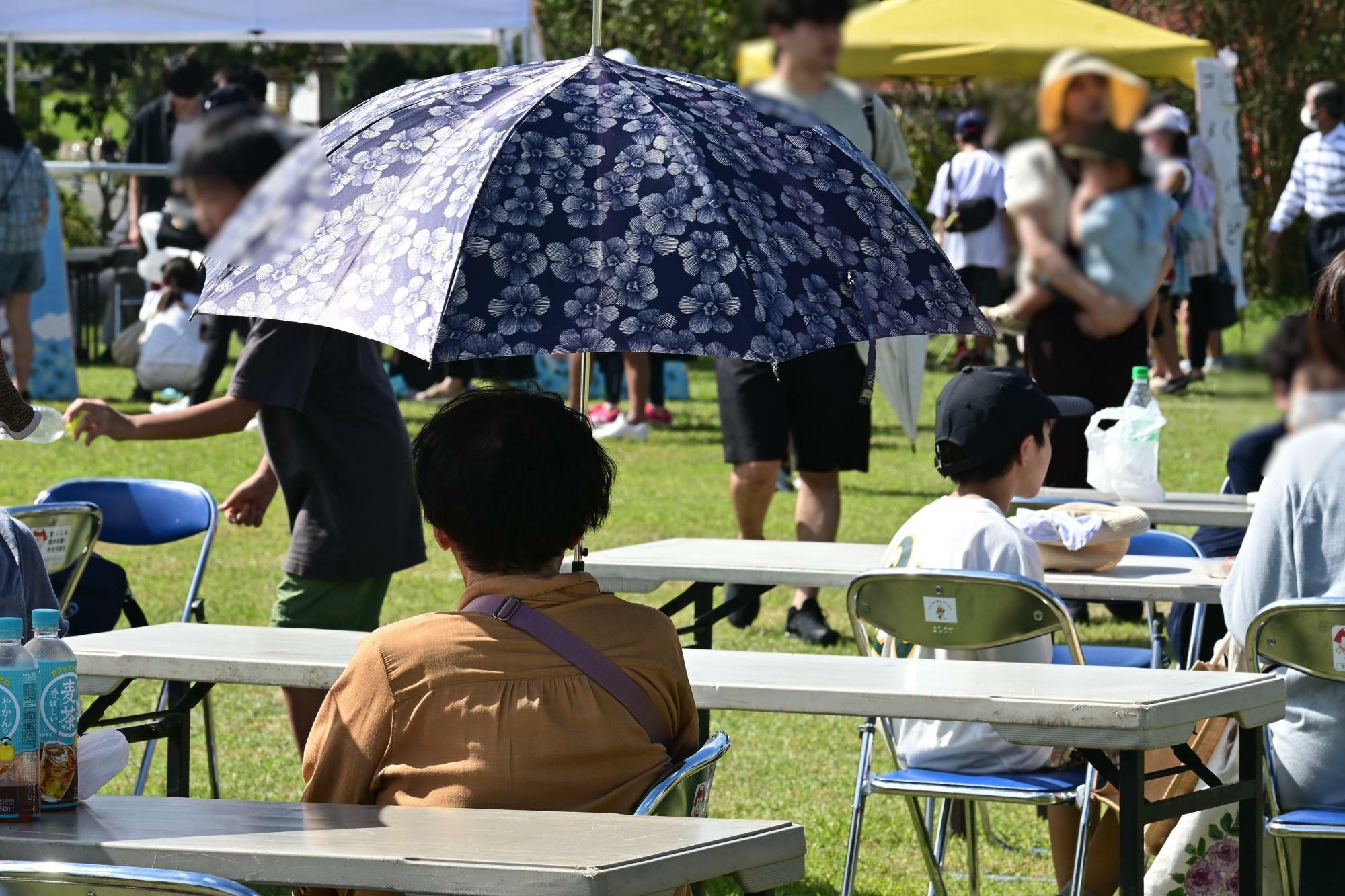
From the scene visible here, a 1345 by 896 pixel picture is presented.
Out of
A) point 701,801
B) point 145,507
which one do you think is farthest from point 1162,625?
point 701,801

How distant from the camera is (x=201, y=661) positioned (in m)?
3.15

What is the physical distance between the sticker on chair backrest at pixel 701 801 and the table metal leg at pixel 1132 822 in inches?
28.6

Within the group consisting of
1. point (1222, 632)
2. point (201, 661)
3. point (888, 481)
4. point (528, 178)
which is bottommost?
point (888, 481)

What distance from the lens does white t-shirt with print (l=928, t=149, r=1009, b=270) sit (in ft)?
2.52

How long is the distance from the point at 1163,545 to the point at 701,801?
9.44 ft

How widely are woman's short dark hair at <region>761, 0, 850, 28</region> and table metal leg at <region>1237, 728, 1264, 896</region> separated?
2478mm

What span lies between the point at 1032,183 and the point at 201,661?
268 centimetres

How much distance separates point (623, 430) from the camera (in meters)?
11.5

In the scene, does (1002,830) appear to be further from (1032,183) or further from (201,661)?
(1032,183)

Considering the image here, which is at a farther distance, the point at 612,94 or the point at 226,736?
the point at 226,736

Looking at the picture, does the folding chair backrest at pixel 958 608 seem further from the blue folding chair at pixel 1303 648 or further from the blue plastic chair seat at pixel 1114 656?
the blue plastic chair seat at pixel 1114 656

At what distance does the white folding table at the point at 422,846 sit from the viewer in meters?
1.91

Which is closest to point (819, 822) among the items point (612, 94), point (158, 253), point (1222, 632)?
point (1222, 632)

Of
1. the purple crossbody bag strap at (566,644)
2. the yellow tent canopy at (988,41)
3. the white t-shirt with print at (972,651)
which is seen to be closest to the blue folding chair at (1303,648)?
the white t-shirt with print at (972,651)
